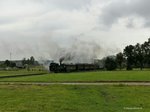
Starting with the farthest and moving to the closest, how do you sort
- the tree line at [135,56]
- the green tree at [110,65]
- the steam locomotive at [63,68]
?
the tree line at [135,56] → the green tree at [110,65] → the steam locomotive at [63,68]

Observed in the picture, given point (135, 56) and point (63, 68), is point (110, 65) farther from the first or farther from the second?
point (63, 68)

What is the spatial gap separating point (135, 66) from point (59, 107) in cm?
15188

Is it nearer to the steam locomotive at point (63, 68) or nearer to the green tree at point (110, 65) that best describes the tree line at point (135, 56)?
the green tree at point (110, 65)

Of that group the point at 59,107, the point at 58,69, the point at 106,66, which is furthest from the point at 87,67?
the point at 59,107

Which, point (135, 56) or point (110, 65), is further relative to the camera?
point (135, 56)

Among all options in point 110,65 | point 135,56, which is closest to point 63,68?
point 110,65

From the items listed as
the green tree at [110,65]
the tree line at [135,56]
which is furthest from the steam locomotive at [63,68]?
the tree line at [135,56]

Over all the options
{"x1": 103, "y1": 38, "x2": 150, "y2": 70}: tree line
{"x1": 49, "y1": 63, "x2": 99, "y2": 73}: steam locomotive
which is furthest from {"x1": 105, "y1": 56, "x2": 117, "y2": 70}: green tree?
{"x1": 49, "y1": 63, "x2": 99, "y2": 73}: steam locomotive

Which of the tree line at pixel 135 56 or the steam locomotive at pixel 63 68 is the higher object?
the tree line at pixel 135 56

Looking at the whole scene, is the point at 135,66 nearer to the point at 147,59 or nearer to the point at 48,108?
the point at 147,59

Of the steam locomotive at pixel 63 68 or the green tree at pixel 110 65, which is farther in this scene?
the green tree at pixel 110 65

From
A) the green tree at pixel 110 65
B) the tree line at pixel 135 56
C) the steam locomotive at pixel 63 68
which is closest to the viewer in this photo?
the steam locomotive at pixel 63 68

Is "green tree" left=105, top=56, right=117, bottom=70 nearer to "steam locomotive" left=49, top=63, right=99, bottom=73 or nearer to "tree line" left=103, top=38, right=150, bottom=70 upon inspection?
"tree line" left=103, top=38, right=150, bottom=70

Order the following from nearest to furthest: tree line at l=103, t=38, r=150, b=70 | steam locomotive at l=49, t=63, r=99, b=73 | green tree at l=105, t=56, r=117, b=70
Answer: steam locomotive at l=49, t=63, r=99, b=73, green tree at l=105, t=56, r=117, b=70, tree line at l=103, t=38, r=150, b=70
